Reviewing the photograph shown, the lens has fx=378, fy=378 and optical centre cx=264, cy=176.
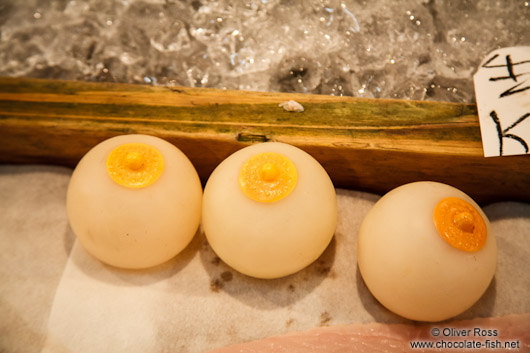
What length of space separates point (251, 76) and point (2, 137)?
0.96 metres

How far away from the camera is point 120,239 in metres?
1.13

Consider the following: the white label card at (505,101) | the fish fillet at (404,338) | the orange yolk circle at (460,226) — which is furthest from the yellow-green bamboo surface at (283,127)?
the fish fillet at (404,338)

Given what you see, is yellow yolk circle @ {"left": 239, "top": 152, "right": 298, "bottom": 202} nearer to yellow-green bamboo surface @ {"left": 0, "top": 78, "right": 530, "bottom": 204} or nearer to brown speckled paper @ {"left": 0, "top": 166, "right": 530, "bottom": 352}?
yellow-green bamboo surface @ {"left": 0, "top": 78, "right": 530, "bottom": 204}

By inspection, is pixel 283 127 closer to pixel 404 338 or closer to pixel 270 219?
pixel 270 219

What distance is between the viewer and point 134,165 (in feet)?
3.59

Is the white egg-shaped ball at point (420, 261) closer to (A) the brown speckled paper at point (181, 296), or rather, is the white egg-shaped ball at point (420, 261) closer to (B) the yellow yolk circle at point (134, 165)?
(A) the brown speckled paper at point (181, 296)

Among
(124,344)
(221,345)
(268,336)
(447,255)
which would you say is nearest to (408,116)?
(447,255)

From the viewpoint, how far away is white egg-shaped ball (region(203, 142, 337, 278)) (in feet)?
3.45

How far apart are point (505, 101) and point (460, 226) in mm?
550

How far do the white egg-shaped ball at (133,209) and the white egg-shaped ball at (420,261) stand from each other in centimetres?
58

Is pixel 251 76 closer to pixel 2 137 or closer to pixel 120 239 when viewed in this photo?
pixel 120 239

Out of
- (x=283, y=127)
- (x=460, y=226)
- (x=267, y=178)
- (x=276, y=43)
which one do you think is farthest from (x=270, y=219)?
(x=276, y=43)

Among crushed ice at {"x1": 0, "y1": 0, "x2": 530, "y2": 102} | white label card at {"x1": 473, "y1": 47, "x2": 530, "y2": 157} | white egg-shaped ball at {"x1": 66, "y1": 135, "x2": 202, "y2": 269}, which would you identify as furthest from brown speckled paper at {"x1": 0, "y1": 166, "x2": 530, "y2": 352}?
crushed ice at {"x1": 0, "y1": 0, "x2": 530, "y2": 102}

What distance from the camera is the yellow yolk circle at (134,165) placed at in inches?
43.0
